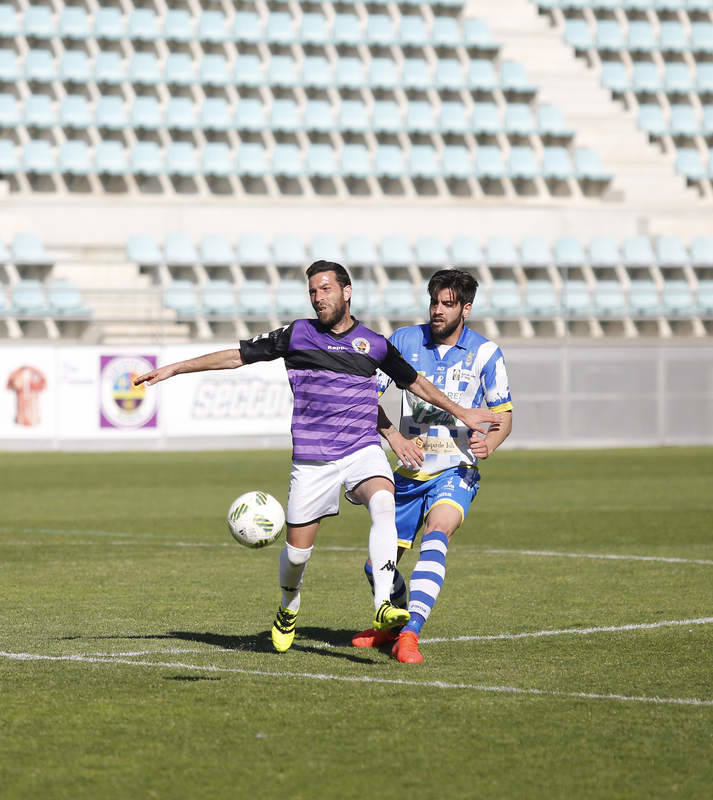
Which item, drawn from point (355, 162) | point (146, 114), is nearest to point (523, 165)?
point (355, 162)

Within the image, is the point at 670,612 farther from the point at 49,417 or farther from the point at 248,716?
the point at 49,417

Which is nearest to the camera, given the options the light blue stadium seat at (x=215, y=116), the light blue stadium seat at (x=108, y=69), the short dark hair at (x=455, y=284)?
the short dark hair at (x=455, y=284)

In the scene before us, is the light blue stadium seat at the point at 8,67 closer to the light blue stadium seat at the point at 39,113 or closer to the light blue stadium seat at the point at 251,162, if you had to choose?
the light blue stadium seat at the point at 39,113

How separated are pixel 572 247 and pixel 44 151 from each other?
1193cm

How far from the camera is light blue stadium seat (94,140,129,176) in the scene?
32531 mm

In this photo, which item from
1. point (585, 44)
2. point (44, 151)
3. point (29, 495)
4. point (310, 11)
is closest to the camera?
point (29, 495)

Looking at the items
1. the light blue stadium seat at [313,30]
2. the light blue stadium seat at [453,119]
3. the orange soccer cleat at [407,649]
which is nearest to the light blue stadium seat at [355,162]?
the light blue stadium seat at [453,119]

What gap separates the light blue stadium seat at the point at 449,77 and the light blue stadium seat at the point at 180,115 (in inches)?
251

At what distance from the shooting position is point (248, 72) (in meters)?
35.0

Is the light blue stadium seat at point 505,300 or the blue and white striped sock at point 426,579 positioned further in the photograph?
the light blue stadium seat at point 505,300

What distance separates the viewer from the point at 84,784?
484cm

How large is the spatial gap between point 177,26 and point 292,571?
29.1 m

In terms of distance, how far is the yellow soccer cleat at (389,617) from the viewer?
6.85 meters

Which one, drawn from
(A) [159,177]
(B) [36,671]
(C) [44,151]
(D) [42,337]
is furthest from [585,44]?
(B) [36,671]
